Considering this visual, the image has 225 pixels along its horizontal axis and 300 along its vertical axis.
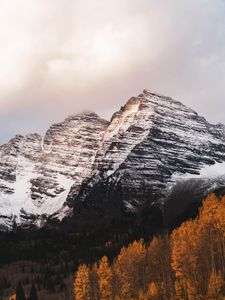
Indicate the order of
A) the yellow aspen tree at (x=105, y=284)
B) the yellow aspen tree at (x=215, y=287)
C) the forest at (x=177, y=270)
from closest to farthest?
the yellow aspen tree at (x=215, y=287) → the forest at (x=177, y=270) → the yellow aspen tree at (x=105, y=284)

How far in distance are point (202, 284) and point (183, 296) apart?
19.6 feet

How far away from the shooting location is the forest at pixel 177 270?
13525cm

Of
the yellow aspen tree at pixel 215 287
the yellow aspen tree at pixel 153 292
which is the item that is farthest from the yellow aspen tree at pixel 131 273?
the yellow aspen tree at pixel 215 287

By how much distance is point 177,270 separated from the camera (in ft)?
451

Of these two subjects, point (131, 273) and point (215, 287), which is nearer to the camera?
point (215, 287)

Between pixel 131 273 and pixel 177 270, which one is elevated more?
pixel 177 270

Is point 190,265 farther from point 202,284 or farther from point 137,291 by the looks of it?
point 137,291

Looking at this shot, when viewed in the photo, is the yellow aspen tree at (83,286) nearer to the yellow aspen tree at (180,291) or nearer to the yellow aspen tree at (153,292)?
the yellow aspen tree at (153,292)

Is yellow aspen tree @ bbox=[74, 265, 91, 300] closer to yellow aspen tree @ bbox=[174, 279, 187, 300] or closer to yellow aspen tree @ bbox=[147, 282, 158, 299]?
yellow aspen tree @ bbox=[147, 282, 158, 299]

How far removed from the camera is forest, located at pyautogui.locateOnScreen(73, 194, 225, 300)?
135250mm

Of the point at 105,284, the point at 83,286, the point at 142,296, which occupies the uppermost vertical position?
the point at 105,284

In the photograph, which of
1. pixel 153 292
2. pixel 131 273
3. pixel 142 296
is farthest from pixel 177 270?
pixel 131 273

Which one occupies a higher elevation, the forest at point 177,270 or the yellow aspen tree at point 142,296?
the forest at point 177,270

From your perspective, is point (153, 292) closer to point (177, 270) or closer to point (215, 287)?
point (177, 270)
